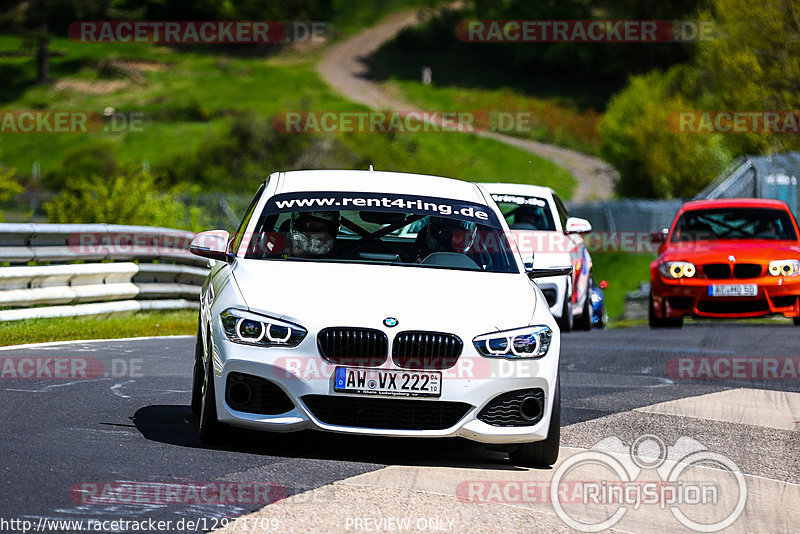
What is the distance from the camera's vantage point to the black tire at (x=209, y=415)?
7273mm

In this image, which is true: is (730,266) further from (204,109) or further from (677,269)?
(204,109)

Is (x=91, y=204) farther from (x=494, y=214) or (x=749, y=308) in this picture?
(x=494, y=214)

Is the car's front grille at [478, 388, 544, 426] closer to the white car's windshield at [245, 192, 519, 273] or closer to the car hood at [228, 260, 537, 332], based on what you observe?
the car hood at [228, 260, 537, 332]

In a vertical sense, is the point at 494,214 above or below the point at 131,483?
above

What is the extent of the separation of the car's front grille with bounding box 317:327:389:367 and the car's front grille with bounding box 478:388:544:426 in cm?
68

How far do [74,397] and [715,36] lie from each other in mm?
35632

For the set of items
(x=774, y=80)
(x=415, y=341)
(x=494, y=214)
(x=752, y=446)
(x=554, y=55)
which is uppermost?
(x=554, y=55)

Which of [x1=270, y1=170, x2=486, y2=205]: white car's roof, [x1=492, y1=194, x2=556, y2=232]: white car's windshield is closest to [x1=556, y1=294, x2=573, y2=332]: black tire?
[x1=492, y1=194, x2=556, y2=232]: white car's windshield

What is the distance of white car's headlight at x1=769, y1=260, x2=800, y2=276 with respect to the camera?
16.6 m

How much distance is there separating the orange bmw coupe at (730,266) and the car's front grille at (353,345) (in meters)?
10.5

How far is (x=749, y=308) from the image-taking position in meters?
16.8

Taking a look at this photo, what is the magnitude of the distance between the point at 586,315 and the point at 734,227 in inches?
90.1

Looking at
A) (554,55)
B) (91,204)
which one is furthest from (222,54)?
(91,204)

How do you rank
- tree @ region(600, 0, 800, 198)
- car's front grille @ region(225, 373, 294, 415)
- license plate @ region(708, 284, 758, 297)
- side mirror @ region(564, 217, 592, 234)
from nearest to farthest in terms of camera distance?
car's front grille @ region(225, 373, 294, 415) < side mirror @ region(564, 217, 592, 234) < license plate @ region(708, 284, 758, 297) < tree @ region(600, 0, 800, 198)
